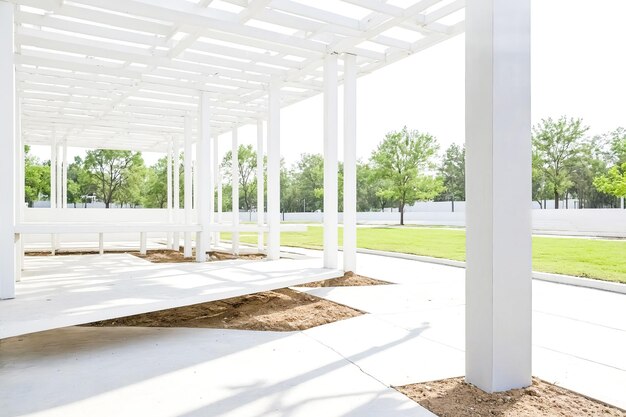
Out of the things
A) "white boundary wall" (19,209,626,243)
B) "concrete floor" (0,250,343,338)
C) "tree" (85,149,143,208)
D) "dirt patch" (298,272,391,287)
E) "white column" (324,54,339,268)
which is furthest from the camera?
"tree" (85,149,143,208)

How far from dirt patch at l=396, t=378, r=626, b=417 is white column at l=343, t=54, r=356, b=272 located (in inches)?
212

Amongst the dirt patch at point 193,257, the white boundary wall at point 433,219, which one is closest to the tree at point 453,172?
the white boundary wall at point 433,219

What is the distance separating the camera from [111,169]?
4762 centimetres

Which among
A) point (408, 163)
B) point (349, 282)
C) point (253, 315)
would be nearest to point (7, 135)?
point (253, 315)

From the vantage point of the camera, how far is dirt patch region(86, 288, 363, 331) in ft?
20.0

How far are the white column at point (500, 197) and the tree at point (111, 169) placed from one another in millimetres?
46225

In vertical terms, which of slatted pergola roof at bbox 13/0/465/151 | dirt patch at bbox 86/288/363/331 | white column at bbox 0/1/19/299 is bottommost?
dirt patch at bbox 86/288/363/331

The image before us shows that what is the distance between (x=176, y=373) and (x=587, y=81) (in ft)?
182

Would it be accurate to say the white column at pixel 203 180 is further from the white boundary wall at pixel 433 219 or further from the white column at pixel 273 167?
the white boundary wall at pixel 433 219

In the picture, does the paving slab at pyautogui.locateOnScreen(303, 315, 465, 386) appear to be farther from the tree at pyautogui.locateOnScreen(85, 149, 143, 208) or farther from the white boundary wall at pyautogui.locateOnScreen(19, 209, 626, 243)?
the tree at pyautogui.locateOnScreen(85, 149, 143, 208)

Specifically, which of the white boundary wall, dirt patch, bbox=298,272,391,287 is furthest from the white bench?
the white boundary wall

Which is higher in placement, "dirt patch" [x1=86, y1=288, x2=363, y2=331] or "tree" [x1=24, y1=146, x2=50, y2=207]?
"tree" [x1=24, y1=146, x2=50, y2=207]

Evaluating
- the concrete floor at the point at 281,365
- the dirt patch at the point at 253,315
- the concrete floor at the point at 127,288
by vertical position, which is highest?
the concrete floor at the point at 127,288

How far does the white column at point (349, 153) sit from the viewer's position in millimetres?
9141
